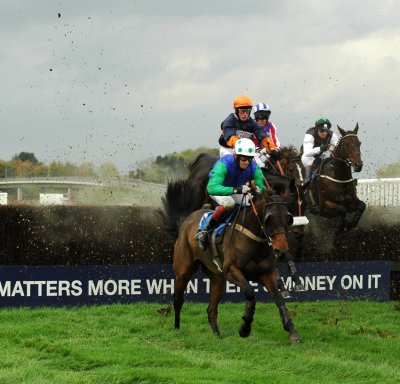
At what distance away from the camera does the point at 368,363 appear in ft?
27.7

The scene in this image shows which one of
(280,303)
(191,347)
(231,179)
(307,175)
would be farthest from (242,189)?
(307,175)

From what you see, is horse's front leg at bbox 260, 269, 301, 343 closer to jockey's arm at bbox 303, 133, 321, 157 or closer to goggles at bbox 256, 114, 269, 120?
goggles at bbox 256, 114, 269, 120

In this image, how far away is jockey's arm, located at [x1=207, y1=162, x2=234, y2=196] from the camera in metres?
9.37

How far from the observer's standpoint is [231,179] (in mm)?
9727

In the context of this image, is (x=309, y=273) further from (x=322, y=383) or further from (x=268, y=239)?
(x=322, y=383)

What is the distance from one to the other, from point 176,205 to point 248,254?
317 cm

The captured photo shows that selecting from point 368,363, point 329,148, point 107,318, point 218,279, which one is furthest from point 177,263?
point 329,148

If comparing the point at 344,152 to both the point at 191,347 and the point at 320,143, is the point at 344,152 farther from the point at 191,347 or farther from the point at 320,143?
the point at 191,347

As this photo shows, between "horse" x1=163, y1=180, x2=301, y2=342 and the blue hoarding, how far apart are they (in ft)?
7.69

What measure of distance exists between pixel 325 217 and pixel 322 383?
7.30 metres

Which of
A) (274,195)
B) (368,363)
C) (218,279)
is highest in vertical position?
(274,195)

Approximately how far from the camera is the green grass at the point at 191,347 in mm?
7395

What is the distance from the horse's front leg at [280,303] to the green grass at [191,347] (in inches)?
5.7

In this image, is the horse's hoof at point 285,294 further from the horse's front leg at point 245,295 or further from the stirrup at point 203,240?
the stirrup at point 203,240
